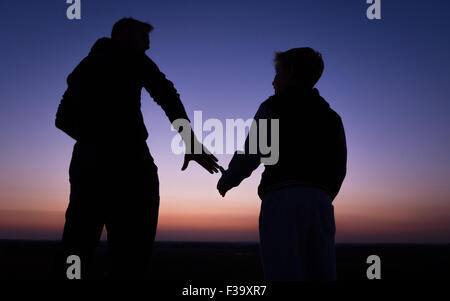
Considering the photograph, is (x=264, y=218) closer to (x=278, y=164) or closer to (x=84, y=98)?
(x=278, y=164)

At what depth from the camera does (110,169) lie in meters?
2.39

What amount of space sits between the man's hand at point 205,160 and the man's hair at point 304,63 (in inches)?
33.7

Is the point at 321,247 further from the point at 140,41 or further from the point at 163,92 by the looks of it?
the point at 140,41

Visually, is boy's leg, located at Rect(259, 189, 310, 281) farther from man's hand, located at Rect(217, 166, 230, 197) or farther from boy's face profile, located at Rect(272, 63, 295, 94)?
boy's face profile, located at Rect(272, 63, 295, 94)

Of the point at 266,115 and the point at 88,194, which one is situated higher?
the point at 266,115

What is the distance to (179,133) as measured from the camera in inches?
107

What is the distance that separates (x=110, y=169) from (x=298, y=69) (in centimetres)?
147

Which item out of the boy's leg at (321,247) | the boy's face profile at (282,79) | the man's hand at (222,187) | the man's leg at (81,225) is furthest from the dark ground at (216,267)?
the boy's face profile at (282,79)

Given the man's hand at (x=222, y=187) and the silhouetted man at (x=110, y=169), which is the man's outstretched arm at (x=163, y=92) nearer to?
the silhouetted man at (x=110, y=169)

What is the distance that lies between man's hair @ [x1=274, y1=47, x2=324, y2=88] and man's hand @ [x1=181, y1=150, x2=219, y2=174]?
2.81 ft

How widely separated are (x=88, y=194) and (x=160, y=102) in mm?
808

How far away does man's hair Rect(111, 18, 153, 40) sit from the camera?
267 cm
